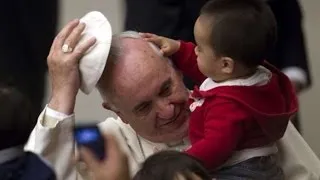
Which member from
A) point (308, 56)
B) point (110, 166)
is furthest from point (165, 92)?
point (308, 56)

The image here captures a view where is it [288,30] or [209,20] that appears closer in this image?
[209,20]

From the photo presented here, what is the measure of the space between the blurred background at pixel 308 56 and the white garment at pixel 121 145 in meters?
1.34

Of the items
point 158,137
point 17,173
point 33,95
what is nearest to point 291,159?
point 158,137

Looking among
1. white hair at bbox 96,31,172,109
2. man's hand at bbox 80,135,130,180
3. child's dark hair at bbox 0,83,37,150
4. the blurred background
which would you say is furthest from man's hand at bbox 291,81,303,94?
the blurred background

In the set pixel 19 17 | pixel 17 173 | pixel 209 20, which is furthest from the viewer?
pixel 19 17

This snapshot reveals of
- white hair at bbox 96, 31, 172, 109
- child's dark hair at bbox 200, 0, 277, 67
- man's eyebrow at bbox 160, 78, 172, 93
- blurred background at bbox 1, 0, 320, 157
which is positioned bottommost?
blurred background at bbox 1, 0, 320, 157

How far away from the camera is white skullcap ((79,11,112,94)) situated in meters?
1.84

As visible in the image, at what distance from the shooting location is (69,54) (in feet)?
6.12

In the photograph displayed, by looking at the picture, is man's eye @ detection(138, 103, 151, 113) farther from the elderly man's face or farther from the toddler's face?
the toddler's face

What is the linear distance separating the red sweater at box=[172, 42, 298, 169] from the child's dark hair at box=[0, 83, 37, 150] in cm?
31

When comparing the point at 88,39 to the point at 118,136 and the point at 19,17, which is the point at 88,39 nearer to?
the point at 118,136

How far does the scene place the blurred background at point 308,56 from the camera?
3.44 metres

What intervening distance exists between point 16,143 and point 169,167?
38 cm

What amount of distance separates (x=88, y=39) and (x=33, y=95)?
0.84 meters
